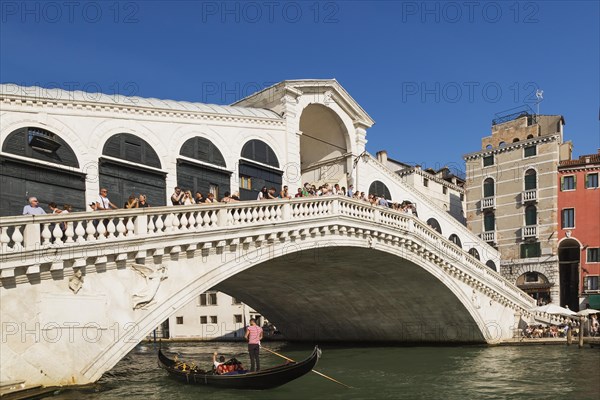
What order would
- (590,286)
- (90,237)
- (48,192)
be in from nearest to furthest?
1. (90,237)
2. (48,192)
3. (590,286)

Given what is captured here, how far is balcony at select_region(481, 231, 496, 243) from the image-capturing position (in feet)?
92.9

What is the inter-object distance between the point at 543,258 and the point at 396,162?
360 inches

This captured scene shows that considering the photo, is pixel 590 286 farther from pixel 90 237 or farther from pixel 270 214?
pixel 90 237

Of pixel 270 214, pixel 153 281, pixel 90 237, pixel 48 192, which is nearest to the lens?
pixel 90 237

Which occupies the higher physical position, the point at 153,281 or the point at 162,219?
the point at 162,219

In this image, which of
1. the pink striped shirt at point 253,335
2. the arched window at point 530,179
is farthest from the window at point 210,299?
the pink striped shirt at point 253,335

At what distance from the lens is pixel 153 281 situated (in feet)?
34.9

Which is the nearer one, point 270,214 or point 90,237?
point 90,237

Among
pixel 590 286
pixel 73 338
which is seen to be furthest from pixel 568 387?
pixel 590 286

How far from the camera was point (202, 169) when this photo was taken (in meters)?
14.8

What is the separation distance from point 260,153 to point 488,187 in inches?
630

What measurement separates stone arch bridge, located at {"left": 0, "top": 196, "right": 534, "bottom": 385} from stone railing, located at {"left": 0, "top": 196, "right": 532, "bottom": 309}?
0.08 feet

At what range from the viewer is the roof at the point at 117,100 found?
11.8m

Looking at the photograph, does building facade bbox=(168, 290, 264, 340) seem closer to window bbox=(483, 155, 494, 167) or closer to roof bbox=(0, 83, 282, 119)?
window bbox=(483, 155, 494, 167)
